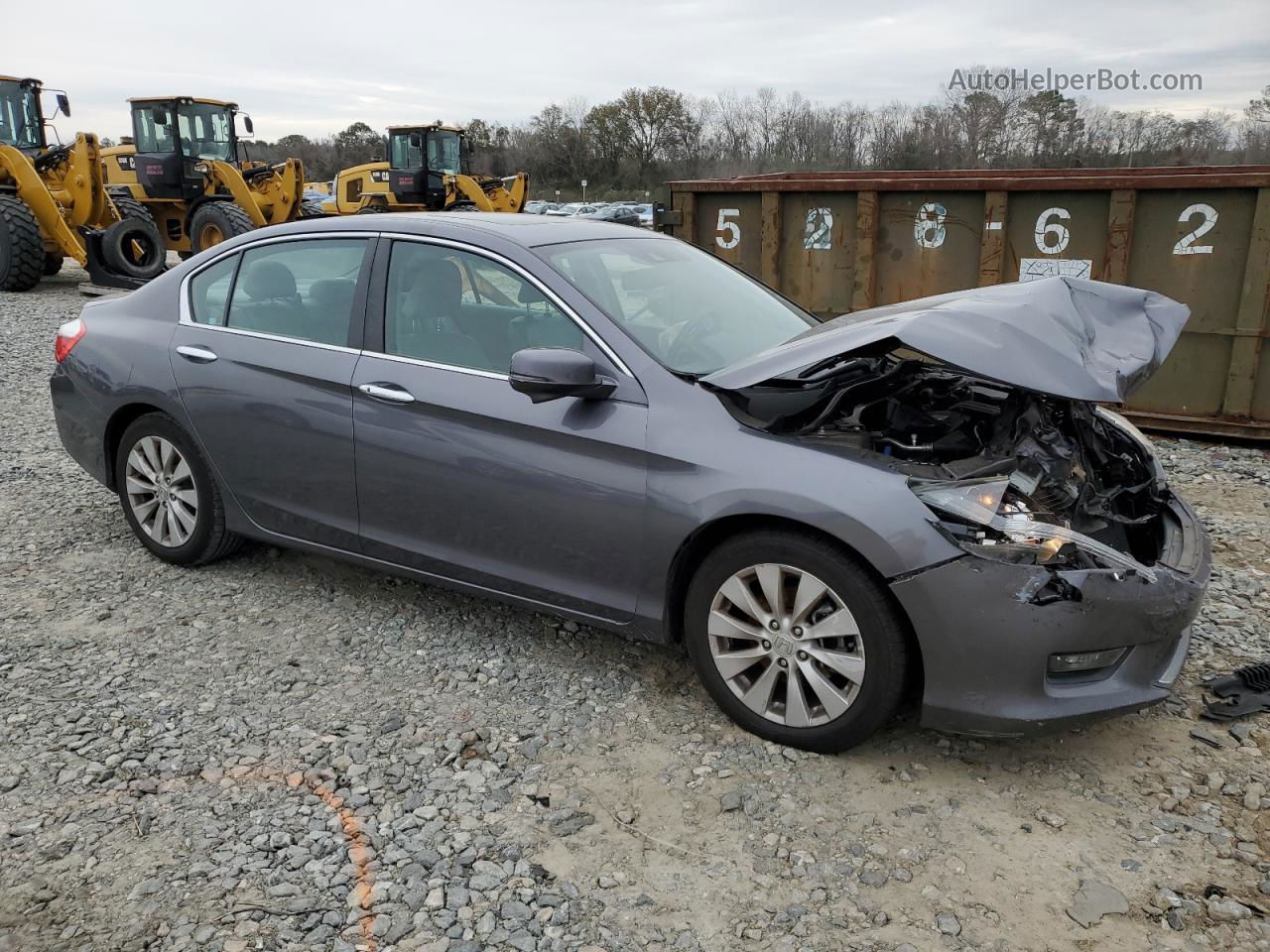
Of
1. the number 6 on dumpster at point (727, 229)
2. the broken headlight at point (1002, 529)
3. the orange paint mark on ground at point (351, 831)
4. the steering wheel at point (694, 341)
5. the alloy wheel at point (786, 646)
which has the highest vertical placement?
the number 6 on dumpster at point (727, 229)

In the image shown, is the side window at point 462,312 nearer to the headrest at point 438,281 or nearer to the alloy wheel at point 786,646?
the headrest at point 438,281

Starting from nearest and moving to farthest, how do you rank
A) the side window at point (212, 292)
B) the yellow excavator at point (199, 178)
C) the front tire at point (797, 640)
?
the front tire at point (797, 640) < the side window at point (212, 292) < the yellow excavator at point (199, 178)

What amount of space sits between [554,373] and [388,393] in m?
0.87

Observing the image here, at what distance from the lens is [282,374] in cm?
416

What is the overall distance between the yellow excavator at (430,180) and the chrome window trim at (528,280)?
16543 mm

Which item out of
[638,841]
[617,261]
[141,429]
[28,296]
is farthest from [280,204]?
[638,841]

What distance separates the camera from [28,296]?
1470 centimetres

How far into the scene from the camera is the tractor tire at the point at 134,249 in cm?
1499

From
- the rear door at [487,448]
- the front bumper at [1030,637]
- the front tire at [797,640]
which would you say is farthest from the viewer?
the rear door at [487,448]

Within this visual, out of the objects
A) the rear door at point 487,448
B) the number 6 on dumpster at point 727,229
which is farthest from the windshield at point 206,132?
the rear door at point 487,448

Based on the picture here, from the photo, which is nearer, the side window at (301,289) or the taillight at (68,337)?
the side window at (301,289)

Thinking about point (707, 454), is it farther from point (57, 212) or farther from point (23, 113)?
point (23, 113)

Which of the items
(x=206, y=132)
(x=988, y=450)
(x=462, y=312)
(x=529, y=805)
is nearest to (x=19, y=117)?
Result: (x=206, y=132)

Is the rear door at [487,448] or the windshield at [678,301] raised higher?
the windshield at [678,301]
